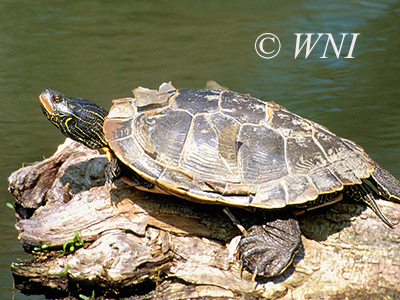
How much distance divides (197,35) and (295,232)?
6.42m

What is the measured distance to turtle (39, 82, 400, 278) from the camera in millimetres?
3205

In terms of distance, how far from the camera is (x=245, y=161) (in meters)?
3.34

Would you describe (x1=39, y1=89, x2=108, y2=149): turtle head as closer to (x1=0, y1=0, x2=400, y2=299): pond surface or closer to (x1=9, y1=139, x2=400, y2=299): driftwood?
(x1=9, y1=139, x2=400, y2=299): driftwood

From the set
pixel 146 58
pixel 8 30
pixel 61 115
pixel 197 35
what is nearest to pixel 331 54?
pixel 197 35

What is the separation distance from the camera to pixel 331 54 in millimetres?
8188

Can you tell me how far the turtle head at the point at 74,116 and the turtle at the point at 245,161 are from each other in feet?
0.79

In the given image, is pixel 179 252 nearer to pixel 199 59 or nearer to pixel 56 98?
pixel 56 98

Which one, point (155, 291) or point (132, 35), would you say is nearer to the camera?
point (155, 291)

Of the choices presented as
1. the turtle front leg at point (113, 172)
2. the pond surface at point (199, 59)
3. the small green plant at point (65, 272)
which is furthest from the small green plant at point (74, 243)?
the pond surface at point (199, 59)

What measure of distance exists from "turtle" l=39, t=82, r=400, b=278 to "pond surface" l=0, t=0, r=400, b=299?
2254mm

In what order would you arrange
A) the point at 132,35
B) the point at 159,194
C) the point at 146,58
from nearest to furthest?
1. the point at 159,194
2. the point at 146,58
3. the point at 132,35

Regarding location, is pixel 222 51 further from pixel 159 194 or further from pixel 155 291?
pixel 155 291

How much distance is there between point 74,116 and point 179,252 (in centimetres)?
167

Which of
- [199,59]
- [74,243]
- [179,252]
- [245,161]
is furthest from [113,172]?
[199,59]
